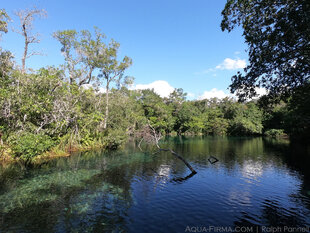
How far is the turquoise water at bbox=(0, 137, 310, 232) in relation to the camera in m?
8.48

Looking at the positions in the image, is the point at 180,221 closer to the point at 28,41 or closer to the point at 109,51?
the point at 28,41

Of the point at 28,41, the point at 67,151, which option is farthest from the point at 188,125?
the point at 28,41

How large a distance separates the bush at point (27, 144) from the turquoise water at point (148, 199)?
1608mm

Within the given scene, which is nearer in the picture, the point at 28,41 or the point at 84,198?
the point at 84,198

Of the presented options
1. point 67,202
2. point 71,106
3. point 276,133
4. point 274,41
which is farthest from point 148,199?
point 276,133

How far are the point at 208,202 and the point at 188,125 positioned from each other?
229 ft

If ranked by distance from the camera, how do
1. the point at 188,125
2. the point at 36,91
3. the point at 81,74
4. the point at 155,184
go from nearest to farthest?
1. the point at 155,184
2. the point at 36,91
3. the point at 81,74
4. the point at 188,125

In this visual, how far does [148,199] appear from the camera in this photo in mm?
11398

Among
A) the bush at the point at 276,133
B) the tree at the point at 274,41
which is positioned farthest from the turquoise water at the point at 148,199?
the bush at the point at 276,133

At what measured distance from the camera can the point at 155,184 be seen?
47.4 ft

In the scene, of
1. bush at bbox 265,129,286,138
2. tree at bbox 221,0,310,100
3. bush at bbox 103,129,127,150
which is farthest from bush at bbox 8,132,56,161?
bush at bbox 265,129,286,138

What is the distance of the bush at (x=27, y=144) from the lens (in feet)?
57.6

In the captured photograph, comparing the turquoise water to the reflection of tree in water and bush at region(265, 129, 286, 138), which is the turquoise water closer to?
the reflection of tree in water

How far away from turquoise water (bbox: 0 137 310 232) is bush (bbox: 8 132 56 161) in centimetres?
161
